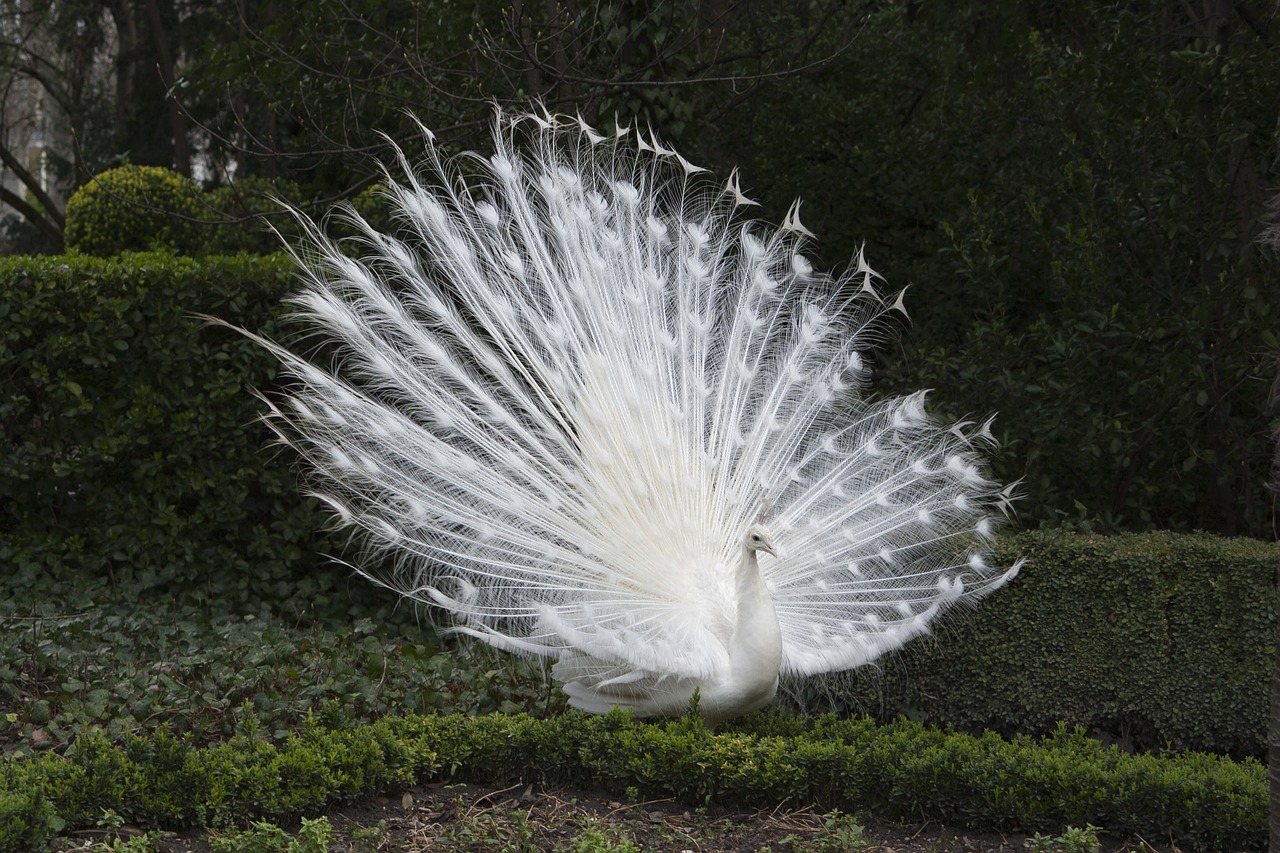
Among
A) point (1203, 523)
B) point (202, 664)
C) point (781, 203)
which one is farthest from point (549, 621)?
point (781, 203)

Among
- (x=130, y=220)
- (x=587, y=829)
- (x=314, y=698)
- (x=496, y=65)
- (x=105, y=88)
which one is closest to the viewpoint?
(x=587, y=829)

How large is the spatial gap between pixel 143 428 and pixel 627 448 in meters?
3.59

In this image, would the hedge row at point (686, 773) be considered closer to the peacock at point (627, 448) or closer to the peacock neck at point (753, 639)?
the peacock neck at point (753, 639)

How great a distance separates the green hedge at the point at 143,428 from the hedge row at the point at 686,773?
2.93m

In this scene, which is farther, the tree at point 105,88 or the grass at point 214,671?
the tree at point 105,88

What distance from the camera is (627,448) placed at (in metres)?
5.45

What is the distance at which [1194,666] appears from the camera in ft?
19.2

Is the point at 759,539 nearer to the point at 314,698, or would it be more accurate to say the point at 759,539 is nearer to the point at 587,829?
the point at 587,829

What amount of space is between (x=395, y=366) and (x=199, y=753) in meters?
1.99

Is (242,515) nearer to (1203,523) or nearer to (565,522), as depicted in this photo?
(565,522)

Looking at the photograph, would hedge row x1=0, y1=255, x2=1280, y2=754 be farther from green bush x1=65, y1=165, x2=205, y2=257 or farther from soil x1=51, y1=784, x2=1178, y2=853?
green bush x1=65, y1=165, x2=205, y2=257

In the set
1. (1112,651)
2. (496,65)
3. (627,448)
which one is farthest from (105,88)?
(1112,651)

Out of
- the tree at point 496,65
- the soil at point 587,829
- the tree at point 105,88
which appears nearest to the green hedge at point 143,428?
the tree at point 496,65

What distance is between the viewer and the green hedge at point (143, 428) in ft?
24.0
